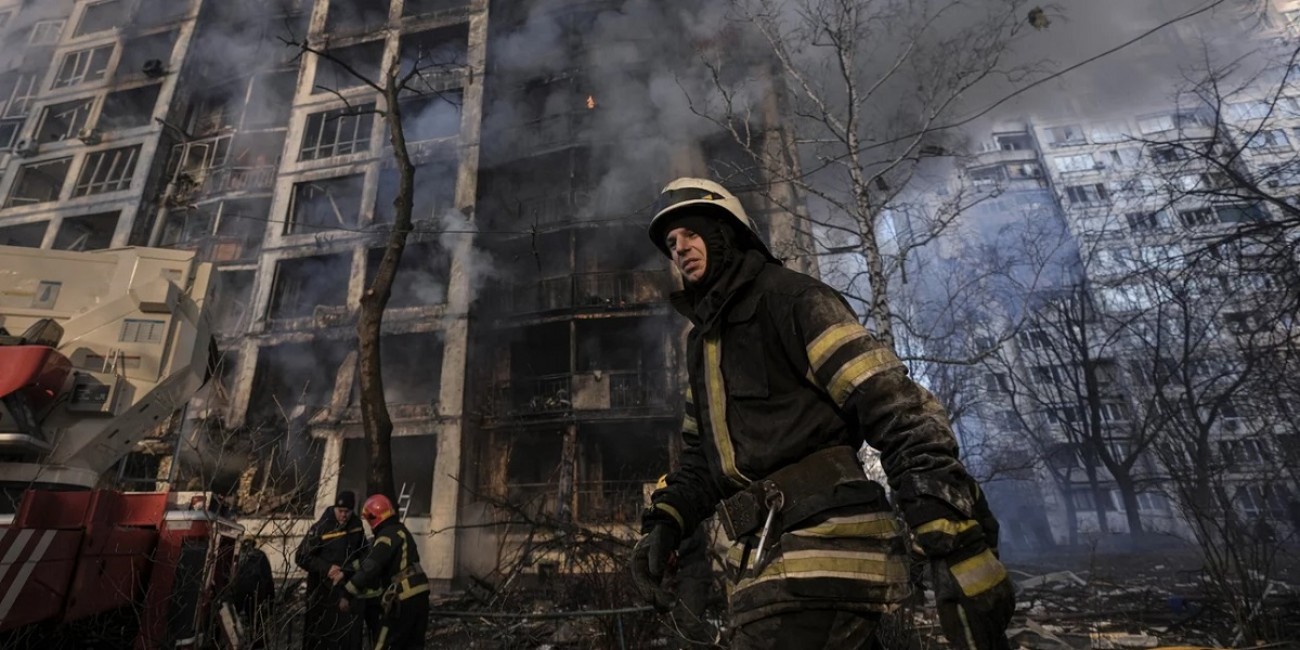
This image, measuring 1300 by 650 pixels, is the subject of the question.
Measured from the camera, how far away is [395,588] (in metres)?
5.26

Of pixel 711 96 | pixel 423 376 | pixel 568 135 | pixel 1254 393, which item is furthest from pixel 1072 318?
pixel 423 376

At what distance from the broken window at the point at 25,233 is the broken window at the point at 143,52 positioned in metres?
7.39

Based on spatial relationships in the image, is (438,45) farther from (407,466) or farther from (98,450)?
(98,450)

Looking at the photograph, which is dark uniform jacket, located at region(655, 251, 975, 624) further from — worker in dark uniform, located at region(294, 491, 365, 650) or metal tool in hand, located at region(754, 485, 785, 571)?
worker in dark uniform, located at region(294, 491, 365, 650)

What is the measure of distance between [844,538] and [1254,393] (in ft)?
49.8

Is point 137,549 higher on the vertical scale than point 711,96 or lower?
lower

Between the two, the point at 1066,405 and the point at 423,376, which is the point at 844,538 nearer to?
the point at 423,376

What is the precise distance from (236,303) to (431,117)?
32.1ft

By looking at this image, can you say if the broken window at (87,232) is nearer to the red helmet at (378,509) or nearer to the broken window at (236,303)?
the broken window at (236,303)

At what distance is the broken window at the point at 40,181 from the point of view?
2303 cm

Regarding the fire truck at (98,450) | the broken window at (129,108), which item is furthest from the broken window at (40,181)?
the fire truck at (98,450)

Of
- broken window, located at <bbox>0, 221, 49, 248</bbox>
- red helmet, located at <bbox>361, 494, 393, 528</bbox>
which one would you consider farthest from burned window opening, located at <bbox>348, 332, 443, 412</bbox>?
broken window, located at <bbox>0, 221, 49, 248</bbox>

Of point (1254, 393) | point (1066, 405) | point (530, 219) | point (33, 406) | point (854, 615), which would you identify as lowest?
point (854, 615)

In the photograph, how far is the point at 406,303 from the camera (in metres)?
18.5
